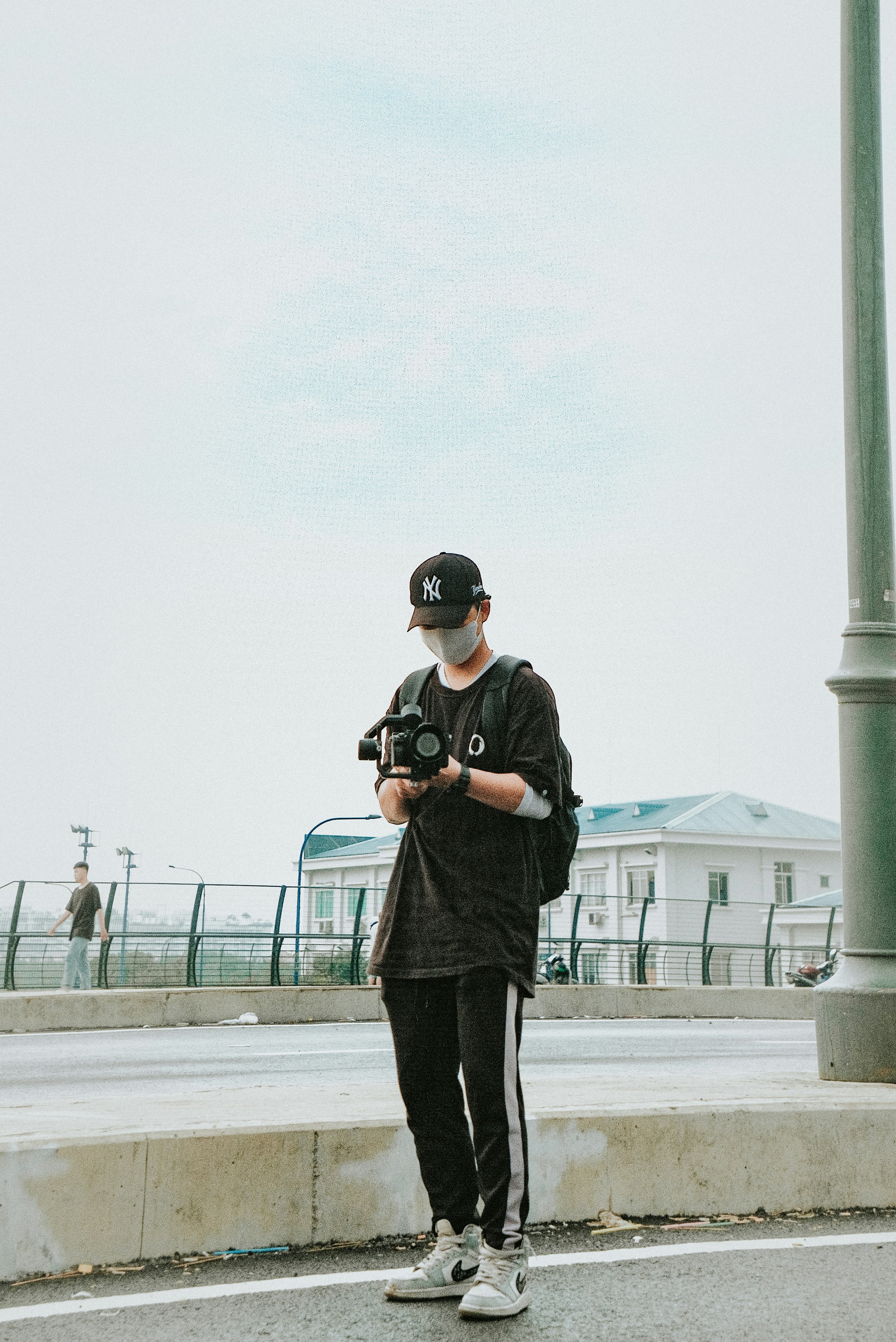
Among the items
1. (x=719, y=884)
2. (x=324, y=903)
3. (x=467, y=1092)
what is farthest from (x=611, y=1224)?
(x=719, y=884)

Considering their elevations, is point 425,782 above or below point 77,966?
above

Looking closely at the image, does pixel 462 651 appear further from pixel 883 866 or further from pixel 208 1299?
pixel 883 866

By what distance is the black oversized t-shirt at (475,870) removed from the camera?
3.67 metres

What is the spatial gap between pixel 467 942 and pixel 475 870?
20 cm

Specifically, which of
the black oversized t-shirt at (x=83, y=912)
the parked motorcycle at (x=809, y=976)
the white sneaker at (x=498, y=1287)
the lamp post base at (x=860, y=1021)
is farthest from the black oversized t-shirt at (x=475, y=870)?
the parked motorcycle at (x=809, y=976)

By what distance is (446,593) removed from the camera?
375cm

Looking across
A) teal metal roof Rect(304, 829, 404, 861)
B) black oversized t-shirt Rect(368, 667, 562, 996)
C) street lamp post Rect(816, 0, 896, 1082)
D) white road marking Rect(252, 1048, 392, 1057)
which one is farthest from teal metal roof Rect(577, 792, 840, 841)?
black oversized t-shirt Rect(368, 667, 562, 996)

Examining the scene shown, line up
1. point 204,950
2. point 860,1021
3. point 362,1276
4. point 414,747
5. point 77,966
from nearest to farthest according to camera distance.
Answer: point 414,747
point 362,1276
point 860,1021
point 77,966
point 204,950

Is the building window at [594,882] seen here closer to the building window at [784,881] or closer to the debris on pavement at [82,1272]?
the building window at [784,881]

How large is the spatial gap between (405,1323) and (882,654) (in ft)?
14.4

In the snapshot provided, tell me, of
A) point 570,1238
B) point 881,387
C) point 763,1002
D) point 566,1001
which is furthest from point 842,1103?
point 763,1002

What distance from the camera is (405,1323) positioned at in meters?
3.51

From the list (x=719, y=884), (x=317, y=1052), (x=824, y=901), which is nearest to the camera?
(x=317, y=1052)

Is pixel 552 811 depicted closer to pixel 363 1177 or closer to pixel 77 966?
pixel 363 1177
